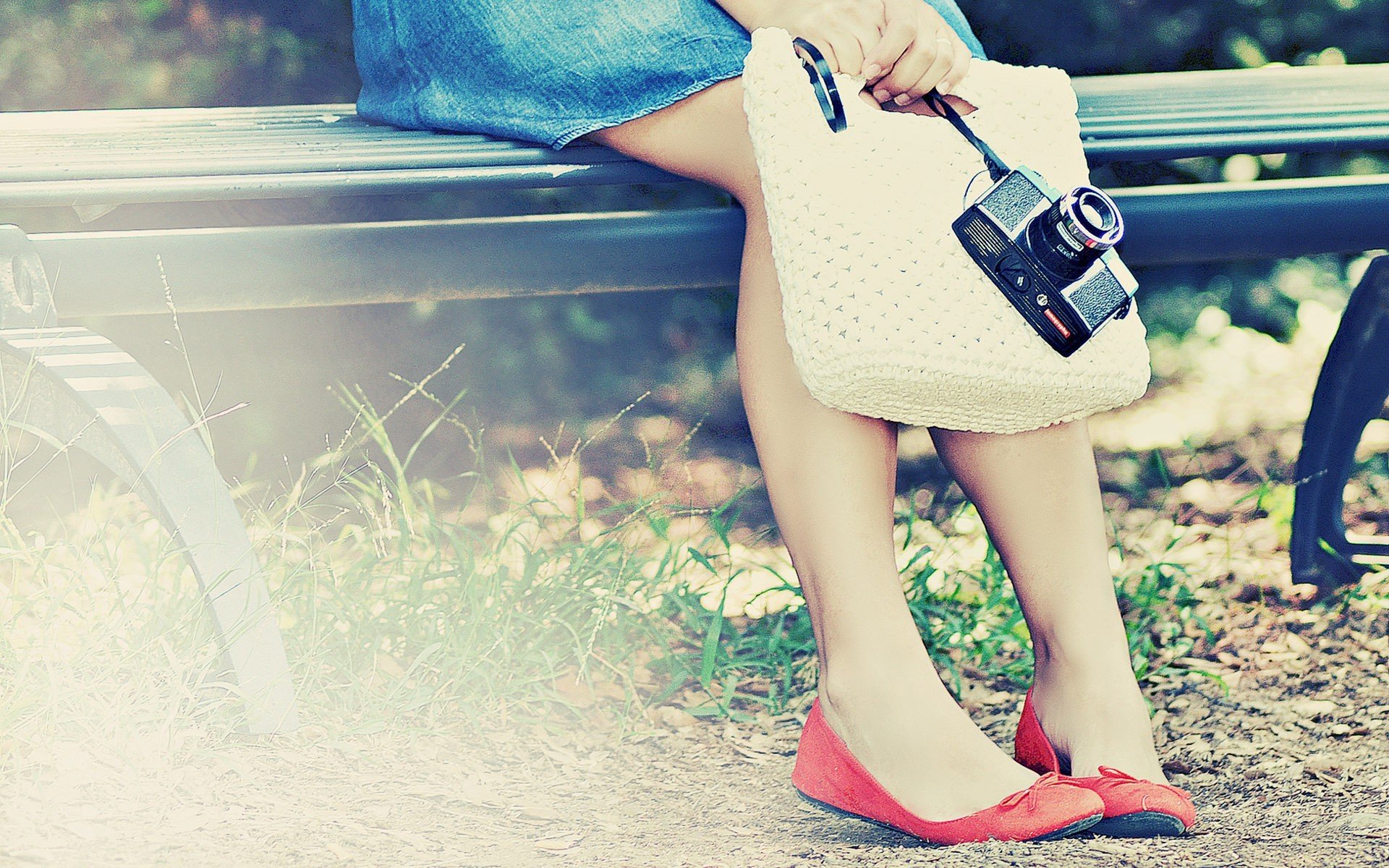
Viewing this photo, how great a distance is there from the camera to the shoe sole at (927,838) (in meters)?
1.29

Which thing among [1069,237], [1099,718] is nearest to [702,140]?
[1069,237]

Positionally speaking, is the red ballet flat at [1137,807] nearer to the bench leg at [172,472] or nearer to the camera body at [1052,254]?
the camera body at [1052,254]

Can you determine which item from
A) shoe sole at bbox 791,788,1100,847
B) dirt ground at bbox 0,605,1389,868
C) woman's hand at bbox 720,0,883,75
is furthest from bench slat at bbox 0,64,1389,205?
shoe sole at bbox 791,788,1100,847

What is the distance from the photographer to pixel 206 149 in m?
1.57

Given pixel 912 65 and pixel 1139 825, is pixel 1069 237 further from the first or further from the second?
pixel 1139 825

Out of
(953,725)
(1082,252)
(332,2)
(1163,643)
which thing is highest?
(332,2)

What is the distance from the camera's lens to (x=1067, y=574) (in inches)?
55.9

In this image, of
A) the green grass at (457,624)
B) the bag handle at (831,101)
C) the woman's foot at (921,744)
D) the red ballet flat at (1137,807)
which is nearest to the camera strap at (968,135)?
the bag handle at (831,101)

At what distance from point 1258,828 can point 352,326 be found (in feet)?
7.02

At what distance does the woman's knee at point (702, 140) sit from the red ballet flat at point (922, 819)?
0.56 meters

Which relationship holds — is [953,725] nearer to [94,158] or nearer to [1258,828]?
[1258,828]

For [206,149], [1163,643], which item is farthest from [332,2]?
[1163,643]

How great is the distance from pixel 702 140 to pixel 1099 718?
731mm

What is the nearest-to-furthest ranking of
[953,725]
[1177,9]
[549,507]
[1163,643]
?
[953,725] < [1163,643] < [549,507] < [1177,9]
